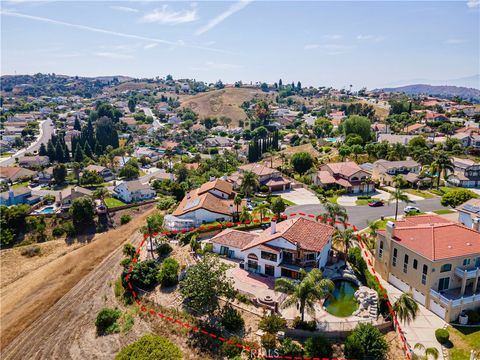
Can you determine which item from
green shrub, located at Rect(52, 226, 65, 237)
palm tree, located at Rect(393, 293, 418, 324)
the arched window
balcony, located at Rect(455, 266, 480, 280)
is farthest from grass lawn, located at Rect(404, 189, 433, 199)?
green shrub, located at Rect(52, 226, 65, 237)

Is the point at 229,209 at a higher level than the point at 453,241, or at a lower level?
lower

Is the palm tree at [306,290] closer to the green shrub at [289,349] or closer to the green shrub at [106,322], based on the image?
the green shrub at [289,349]

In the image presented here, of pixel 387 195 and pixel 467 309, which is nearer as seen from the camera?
pixel 467 309

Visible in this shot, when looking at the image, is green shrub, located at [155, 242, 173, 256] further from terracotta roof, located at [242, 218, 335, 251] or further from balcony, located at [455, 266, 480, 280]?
balcony, located at [455, 266, 480, 280]

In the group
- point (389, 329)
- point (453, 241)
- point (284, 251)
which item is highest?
point (453, 241)

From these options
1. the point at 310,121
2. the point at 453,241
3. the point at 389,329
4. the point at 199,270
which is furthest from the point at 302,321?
the point at 310,121

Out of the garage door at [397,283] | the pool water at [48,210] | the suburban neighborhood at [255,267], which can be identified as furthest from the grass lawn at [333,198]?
the pool water at [48,210]

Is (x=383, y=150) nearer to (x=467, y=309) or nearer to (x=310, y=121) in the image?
(x=467, y=309)

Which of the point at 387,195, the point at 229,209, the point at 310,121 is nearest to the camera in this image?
the point at 229,209
